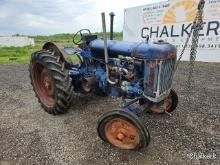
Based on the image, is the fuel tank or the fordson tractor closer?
the fordson tractor

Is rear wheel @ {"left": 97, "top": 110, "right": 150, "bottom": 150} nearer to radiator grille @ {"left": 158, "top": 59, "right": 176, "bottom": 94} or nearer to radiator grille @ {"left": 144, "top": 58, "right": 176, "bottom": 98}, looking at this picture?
radiator grille @ {"left": 144, "top": 58, "right": 176, "bottom": 98}

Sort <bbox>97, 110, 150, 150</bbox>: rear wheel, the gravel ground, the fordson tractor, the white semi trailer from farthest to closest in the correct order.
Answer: the white semi trailer
the fordson tractor
the gravel ground
<bbox>97, 110, 150, 150</bbox>: rear wheel

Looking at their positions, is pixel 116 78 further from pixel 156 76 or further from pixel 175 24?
pixel 175 24

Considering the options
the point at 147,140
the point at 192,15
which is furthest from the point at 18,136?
the point at 192,15

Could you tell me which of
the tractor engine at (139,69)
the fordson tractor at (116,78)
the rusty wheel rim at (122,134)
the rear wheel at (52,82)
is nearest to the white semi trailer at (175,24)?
the fordson tractor at (116,78)

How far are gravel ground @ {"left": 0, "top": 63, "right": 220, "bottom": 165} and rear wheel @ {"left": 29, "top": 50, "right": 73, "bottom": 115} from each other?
27 centimetres

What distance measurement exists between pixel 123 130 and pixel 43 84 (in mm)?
2686

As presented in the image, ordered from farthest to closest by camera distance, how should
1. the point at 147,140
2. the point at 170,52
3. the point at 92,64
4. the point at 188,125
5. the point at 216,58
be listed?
the point at 216,58, the point at 92,64, the point at 188,125, the point at 170,52, the point at 147,140

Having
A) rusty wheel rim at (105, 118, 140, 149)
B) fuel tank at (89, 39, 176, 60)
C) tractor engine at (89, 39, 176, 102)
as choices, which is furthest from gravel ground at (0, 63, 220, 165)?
fuel tank at (89, 39, 176, 60)

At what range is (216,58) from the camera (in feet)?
40.7

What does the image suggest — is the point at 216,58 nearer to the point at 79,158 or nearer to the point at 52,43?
the point at 52,43

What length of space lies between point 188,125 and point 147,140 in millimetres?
1470

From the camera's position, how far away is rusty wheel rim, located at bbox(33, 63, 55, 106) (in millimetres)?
5479

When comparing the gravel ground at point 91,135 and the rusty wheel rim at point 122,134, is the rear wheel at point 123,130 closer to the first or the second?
the rusty wheel rim at point 122,134
